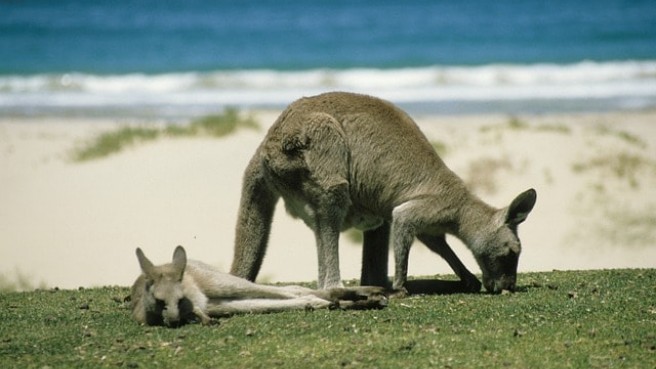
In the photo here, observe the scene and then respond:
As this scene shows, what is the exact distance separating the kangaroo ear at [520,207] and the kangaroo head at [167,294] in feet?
8.49

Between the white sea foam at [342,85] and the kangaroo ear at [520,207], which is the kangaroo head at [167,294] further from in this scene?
the white sea foam at [342,85]

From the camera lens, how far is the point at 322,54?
4025cm

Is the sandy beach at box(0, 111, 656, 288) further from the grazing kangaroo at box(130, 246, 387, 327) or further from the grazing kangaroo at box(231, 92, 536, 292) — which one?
the grazing kangaroo at box(130, 246, 387, 327)

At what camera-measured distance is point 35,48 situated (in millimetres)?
43281

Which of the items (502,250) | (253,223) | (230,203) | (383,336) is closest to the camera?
(383,336)

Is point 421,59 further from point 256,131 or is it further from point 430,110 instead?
point 256,131

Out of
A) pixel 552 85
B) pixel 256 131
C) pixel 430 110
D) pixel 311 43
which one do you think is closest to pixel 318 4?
pixel 311 43

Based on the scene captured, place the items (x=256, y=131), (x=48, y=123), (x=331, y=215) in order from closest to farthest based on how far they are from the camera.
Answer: (x=331, y=215) < (x=256, y=131) < (x=48, y=123)

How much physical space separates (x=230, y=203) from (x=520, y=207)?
6.69 m

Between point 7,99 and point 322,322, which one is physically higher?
point 7,99

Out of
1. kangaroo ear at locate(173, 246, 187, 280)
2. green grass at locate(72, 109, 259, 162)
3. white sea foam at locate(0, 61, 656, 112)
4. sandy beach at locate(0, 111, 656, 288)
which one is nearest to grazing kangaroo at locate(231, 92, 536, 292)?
kangaroo ear at locate(173, 246, 187, 280)

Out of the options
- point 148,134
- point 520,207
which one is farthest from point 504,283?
point 148,134

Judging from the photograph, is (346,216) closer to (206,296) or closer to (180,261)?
(206,296)

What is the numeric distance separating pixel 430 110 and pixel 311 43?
1990 cm
